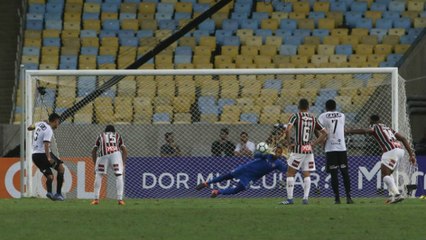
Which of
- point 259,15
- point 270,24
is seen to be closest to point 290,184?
point 270,24

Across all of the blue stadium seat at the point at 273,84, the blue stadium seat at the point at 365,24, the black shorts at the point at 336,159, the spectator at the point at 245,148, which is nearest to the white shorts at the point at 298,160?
the black shorts at the point at 336,159

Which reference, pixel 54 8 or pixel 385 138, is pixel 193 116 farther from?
pixel 54 8

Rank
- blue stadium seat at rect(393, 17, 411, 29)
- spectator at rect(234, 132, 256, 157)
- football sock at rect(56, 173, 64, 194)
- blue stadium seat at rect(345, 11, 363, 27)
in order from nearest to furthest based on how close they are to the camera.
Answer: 1. football sock at rect(56, 173, 64, 194)
2. spectator at rect(234, 132, 256, 157)
3. blue stadium seat at rect(393, 17, 411, 29)
4. blue stadium seat at rect(345, 11, 363, 27)

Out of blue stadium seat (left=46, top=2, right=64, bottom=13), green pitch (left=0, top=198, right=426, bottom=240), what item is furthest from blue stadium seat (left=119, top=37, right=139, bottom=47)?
green pitch (left=0, top=198, right=426, bottom=240)

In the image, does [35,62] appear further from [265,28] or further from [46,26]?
[265,28]

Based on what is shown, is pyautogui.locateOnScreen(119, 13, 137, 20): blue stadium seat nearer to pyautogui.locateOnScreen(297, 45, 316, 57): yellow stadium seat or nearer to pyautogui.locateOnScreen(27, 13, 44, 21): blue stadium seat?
pyautogui.locateOnScreen(27, 13, 44, 21): blue stadium seat

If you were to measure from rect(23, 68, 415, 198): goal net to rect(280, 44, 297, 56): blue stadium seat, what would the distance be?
18.0ft

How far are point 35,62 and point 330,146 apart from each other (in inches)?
520

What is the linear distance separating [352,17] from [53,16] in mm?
8219

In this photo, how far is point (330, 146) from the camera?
23.5 metres

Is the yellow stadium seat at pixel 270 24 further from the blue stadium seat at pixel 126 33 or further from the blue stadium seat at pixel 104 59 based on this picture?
the blue stadium seat at pixel 104 59

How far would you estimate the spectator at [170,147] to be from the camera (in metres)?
28.6

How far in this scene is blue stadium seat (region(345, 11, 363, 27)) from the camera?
3647cm

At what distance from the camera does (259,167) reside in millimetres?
26219
